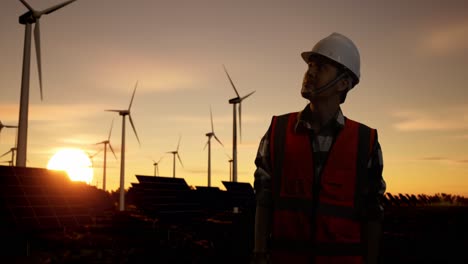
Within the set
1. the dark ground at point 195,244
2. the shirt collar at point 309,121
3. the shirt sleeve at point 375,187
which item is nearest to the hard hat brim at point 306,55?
the shirt collar at point 309,121

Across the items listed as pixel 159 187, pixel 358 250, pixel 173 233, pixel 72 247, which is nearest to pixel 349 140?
pixel 358 250

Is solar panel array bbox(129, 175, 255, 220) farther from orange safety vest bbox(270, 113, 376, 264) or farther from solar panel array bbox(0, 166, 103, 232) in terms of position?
orange safety vest bbox(270, 113, 376, 264)

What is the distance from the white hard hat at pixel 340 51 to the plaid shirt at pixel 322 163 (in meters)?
0.37

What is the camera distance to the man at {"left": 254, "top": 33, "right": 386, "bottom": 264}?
10.8 feet

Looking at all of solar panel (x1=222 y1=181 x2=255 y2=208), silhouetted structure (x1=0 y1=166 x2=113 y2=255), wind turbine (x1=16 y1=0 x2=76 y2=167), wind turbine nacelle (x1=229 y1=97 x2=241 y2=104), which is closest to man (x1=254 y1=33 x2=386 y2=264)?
silhouetted structure (x1=0 y1=166 x2=113 y2=255)

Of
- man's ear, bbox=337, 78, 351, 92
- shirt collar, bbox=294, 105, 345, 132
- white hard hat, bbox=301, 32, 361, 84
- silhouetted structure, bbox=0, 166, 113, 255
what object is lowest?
silhouetted structure, bbox=0, 166, 113, 255

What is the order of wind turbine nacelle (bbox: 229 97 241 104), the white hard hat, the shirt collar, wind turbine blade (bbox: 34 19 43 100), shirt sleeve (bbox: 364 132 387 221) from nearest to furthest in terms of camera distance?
1. shirt sleeve (bbox: 364 132 387 221)
2. the shirt collar
3. the white hard hat
4. wind turbine blade (bbox: 34 19 43 100)
5. wind turbine nacelle (bbox: 229 97 241 104)

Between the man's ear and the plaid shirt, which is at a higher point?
the man's ear

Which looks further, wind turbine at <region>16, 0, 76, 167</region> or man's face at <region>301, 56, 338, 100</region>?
wind turbine at <region>16, 0, 76, 167</region>

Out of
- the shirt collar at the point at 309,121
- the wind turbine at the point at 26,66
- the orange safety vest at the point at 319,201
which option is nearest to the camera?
the orange safety vest at the point at 319,201

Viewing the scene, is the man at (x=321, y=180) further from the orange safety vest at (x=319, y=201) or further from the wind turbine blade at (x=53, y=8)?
the wind turbine blade at (x=53, y=8)

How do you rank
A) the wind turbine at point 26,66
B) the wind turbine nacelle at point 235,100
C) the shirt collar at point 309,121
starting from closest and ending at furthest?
the shirt collar at point 309,121, the wind turbine at point 26,66, the wind turbine nacelle at point 235,100

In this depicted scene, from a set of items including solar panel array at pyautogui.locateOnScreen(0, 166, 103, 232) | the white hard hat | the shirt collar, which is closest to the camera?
the shirt collar

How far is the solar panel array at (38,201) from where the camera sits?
12052 mm
